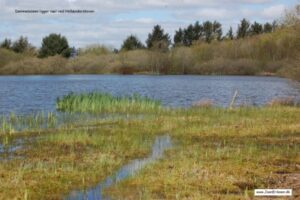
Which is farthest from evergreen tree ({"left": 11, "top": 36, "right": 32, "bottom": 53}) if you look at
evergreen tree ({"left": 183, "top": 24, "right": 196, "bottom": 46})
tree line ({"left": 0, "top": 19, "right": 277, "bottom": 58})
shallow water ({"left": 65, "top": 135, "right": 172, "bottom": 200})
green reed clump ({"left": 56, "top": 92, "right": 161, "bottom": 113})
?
shallow water ({"left": 65, "top": 135, "right": 172, "bottom": 200})

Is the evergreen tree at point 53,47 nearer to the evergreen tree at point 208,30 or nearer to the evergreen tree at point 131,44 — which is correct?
the evergreen tree at point 131,44

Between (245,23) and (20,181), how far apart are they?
496 feet

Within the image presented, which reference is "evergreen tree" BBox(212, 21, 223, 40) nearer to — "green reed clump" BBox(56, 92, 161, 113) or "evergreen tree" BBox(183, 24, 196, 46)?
"evergreen tree" BBox(183, 24, 196, 46)

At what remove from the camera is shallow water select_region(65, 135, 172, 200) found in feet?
42.0

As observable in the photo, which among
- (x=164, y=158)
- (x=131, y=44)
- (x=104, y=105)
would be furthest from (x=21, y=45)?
(x=164, y=158)

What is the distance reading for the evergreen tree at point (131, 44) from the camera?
15238cm

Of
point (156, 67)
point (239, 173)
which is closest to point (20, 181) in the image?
point (239, 173)

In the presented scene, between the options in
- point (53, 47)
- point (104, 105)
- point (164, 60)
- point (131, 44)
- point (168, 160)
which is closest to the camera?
point (168, 160)

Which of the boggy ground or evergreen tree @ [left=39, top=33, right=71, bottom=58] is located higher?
evergreen tree @ [left=39, top=33, right=71, bottom=58]

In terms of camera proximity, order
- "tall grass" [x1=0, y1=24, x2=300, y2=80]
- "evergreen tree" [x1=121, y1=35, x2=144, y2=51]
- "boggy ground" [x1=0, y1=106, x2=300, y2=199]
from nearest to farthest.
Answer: "boggy ground" [x1=0, y1=106, x2=300, y2=199], "tall grass" [x1=0, y1=24, x2=300, y2=80], "evergreen tree" [x1=121, y1=35, x2=144, y2=51]

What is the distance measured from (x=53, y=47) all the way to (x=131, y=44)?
2560 centimetres

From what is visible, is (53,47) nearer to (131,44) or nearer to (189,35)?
(131,44)

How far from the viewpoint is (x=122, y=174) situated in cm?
1518

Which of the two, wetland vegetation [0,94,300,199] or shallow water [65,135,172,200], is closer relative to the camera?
shallow water [65,135,172,200]
